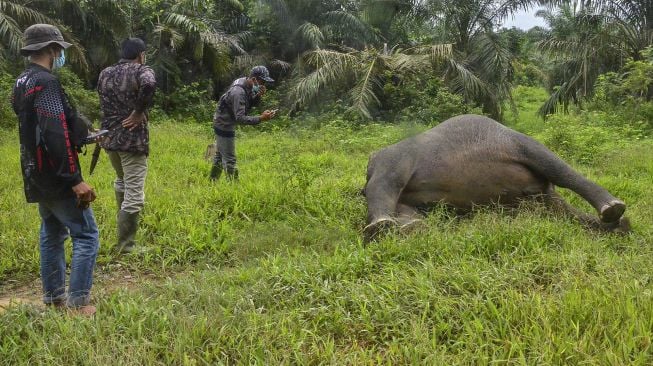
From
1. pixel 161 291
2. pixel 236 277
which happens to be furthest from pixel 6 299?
pixel 236 277

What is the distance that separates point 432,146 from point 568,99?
1145cm

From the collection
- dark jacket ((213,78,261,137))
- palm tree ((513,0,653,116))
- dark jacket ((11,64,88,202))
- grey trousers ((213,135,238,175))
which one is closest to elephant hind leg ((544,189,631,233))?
dark jacket ((213,78,261,137))

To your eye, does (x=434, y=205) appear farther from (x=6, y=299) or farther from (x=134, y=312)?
(x=6, y=299)

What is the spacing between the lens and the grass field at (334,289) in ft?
8.84

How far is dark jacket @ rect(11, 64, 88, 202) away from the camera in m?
3.07

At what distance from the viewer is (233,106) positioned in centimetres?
635

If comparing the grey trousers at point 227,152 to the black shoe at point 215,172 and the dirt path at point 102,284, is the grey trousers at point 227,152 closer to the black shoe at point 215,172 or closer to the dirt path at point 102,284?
the black shoe at point 215,172

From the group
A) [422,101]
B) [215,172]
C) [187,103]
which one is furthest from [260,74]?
[187,103]

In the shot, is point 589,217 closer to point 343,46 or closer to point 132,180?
point 132,180

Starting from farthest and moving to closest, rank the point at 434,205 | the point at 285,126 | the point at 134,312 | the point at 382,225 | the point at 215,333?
the point at 285,126 → the point at 434,205 → the point at 382,225 → the point at 134,312 → the point at 215,333

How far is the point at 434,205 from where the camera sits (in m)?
4.78

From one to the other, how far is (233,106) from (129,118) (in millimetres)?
1967

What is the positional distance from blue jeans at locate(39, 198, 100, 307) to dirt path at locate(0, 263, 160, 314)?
31cm

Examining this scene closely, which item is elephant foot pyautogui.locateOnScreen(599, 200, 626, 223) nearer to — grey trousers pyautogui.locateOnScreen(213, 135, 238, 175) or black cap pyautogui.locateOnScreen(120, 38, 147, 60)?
black cap pyautogui.locateOnScreen(120, 38, 147, 60)
